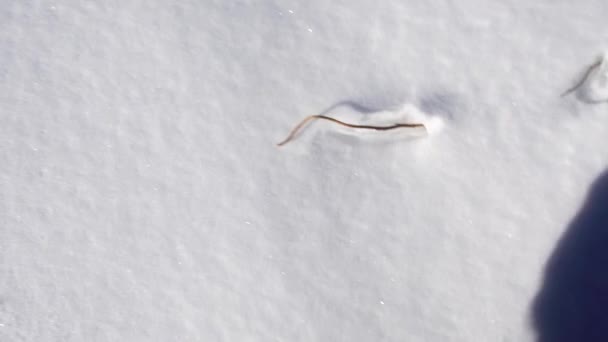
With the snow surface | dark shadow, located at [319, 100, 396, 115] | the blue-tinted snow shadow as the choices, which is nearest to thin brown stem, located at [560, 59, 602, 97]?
the snow surface

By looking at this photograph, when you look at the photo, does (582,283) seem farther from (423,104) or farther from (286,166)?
(286,166)

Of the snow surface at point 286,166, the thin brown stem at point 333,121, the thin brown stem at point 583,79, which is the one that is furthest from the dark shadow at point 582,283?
the thin brown stem at point 333,121

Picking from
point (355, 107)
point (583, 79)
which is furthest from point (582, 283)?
point (355, 107)

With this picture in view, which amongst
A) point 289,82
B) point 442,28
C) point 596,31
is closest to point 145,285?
point 289,82

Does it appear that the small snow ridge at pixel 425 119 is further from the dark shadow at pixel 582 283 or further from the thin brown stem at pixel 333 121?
the dark shadow at pixel 582 283

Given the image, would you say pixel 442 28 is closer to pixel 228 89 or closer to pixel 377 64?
pixel 377 64
